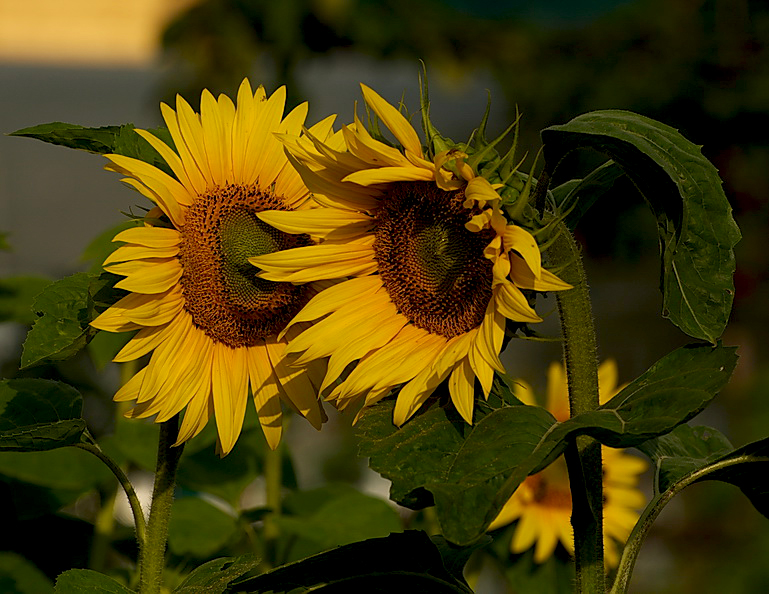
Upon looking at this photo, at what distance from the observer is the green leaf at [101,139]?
0.58 m

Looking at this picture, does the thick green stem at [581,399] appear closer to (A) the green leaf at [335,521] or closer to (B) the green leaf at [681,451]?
(B) the green leaf at [681,451]

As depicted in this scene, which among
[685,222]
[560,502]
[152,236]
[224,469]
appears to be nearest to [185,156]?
[152,236]

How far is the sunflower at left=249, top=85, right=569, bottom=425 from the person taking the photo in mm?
492

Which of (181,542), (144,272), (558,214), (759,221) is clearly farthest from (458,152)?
(759,221)

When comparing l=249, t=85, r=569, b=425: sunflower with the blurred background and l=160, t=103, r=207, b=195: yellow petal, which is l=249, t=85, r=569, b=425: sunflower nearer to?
l=160, t=103, r=207, b=195: yellow petal

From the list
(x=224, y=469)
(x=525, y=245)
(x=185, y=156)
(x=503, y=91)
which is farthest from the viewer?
(x=503, y=91)

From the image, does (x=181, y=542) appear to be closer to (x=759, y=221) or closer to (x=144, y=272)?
(x=144, y=272)

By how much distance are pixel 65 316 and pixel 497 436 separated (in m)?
0.25

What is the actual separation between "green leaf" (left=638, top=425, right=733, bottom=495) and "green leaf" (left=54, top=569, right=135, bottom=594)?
287mm

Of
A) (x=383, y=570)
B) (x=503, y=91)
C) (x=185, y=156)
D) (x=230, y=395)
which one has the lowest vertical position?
(x=383, y=570)

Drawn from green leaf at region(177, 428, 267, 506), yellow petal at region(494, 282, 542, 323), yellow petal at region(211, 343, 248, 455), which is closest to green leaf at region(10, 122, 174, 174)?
yellow petal at region(211, 343, 248, 455)

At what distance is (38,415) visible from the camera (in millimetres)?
582

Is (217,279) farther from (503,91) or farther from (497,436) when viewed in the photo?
(503,91)

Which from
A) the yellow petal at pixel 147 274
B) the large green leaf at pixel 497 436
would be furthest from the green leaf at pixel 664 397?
the yellow petal at pixel 147 274
